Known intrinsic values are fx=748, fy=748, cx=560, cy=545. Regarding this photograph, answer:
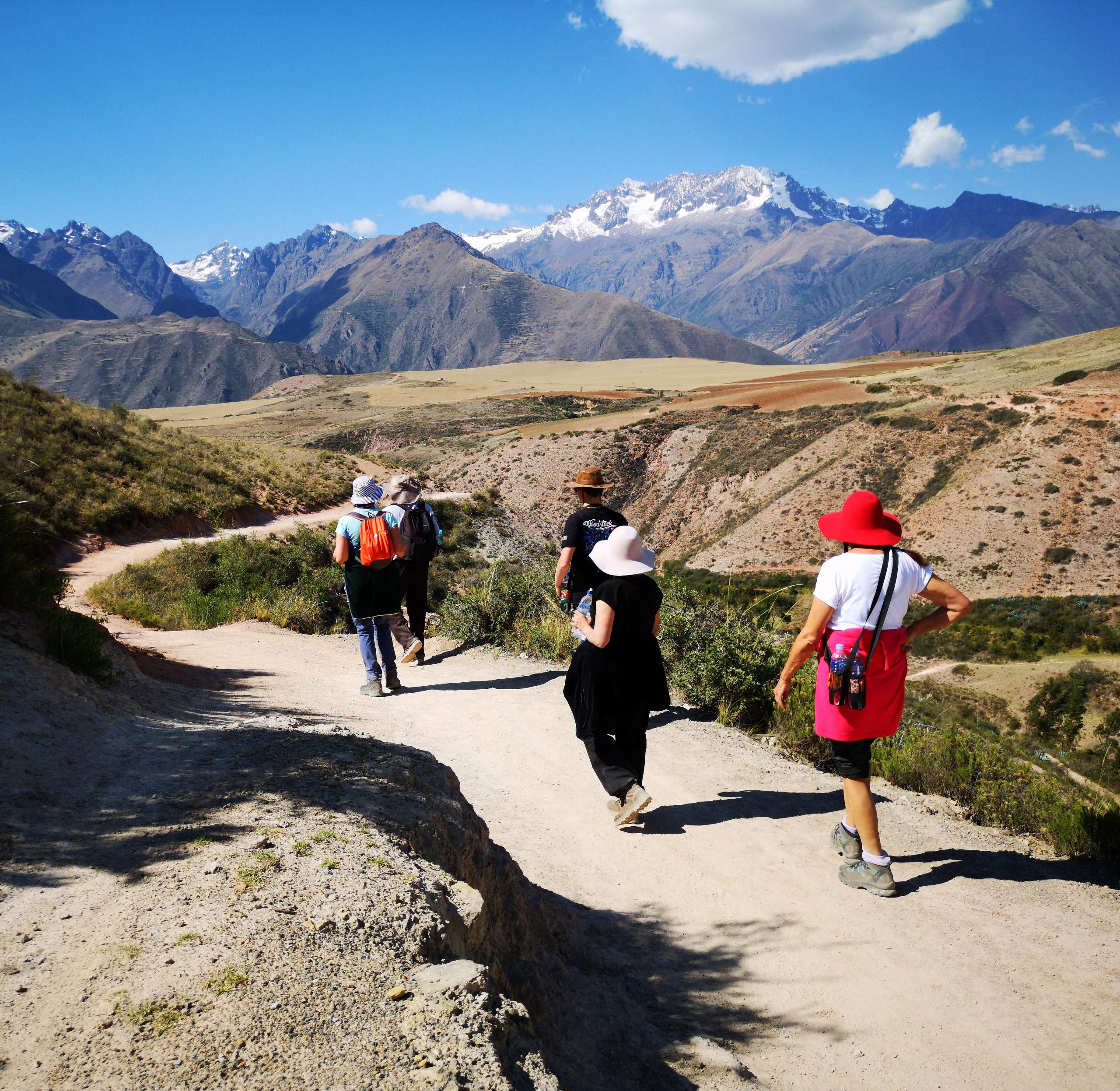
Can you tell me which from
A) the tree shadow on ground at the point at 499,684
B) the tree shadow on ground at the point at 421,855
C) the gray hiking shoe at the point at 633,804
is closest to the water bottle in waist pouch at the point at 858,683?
the tree shadow on ground at the point at 421,855

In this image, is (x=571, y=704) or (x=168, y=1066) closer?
(x=168, y=1066)

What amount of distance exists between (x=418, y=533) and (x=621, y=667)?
157 inches

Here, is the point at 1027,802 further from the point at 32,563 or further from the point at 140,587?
the point at 140,587

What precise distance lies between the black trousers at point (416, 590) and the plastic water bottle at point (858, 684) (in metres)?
5.27

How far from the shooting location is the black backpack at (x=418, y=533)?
8070 millimetres

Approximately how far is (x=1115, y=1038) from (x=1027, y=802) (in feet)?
7.41

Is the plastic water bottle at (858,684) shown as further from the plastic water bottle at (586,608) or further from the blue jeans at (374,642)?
the blue jeans at (374,642)

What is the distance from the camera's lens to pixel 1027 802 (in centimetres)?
533

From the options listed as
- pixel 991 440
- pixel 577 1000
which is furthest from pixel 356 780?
pixel 991 440

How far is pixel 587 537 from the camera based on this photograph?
18.2 ft

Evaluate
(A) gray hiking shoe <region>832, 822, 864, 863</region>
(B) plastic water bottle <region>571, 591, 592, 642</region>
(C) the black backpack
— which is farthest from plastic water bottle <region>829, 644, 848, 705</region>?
(C) the black backpack

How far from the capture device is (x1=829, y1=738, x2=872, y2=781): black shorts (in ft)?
13.8

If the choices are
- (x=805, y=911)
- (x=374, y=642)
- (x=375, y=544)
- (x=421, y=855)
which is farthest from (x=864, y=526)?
(x=374, y=642)

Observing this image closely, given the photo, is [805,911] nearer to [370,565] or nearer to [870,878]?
[870,878]
